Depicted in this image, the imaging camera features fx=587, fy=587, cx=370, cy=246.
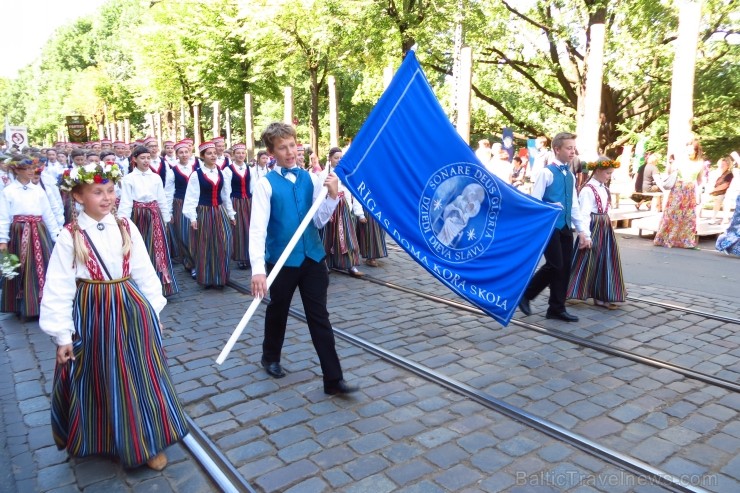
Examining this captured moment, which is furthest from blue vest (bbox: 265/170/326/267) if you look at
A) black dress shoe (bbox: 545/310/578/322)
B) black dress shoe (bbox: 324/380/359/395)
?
black dress shoe (bbox: 545/310/578/322)

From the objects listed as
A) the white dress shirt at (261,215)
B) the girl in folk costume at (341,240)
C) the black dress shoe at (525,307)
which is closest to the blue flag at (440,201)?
the white dress shirt at (261,215)

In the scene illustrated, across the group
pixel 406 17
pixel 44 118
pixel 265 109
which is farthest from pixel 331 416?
pixel 44 118

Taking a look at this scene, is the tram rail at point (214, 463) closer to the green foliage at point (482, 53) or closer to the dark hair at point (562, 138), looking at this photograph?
the dark hair at point (562, 138)

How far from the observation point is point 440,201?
14.8 ft

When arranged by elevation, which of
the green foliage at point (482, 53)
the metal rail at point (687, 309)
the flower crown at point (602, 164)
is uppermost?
the green foliage at point (482, 53)

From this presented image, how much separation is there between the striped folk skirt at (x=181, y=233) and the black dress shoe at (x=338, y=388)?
5398mm

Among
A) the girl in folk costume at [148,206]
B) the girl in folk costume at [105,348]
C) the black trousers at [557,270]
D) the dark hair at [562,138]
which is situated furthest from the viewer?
the girl in folk costume at [148,206]

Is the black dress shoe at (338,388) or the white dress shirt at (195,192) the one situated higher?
the white dress shirt at (195,192)

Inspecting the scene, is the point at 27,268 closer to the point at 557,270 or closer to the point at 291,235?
the point at 291,235

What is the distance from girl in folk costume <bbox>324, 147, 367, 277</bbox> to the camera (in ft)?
29.2

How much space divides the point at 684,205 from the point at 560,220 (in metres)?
6.57

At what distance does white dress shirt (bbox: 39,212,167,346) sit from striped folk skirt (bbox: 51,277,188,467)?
0.09 m

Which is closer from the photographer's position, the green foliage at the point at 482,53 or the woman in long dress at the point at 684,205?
the woman in long dress at the point at 684,205

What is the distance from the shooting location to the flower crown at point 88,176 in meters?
3.40
